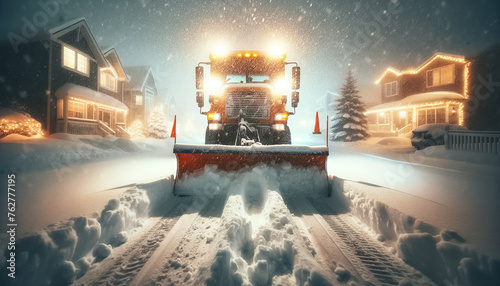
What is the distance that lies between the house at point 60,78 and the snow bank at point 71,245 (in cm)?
1473

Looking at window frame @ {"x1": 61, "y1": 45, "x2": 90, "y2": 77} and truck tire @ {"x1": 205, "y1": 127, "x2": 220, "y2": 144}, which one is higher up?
window frame @ {"x1": 61, "y1": 45, "x2": 90, "y2": 77}

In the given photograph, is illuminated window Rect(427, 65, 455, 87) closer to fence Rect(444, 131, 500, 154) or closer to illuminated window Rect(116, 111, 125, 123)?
fence Rect(444, 131, 500, 154)

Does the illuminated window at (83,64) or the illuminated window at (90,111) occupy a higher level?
the illuminated window at (83,64)

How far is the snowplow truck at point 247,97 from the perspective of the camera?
6161 mm

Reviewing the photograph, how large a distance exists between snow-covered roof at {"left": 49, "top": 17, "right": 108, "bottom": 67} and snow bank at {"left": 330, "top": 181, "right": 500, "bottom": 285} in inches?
716

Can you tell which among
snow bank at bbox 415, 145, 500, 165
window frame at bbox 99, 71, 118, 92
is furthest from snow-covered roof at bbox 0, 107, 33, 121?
snow bank at bbox 415, 145, 500, 165

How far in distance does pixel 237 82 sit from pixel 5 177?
19.3 ft

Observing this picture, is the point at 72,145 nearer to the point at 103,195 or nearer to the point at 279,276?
the point at 103,195

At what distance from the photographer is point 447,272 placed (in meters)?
1.96

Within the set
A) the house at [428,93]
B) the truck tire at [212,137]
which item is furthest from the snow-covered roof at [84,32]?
the house at [428,93]

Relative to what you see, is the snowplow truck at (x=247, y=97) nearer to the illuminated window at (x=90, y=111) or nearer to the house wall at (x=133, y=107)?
the illuminated window at (x=90, y=111)

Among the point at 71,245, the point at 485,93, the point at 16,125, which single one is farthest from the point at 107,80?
the point at 485,93

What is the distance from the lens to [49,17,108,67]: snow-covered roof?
13.7 meters

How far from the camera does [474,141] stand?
28.3 feet
